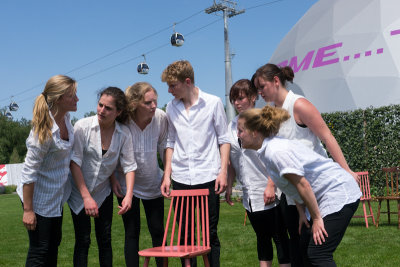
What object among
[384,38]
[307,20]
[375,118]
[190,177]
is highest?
[307,20]

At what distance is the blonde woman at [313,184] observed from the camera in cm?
282

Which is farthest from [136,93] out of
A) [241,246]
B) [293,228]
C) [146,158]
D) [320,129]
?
[241,246]

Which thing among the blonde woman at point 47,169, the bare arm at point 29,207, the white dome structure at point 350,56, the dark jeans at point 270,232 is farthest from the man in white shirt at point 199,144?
the white dome structure at point 350,56

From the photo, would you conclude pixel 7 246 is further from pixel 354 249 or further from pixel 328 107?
pixel 328 107

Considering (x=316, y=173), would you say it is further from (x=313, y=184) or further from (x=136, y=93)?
(x=136, y=93)

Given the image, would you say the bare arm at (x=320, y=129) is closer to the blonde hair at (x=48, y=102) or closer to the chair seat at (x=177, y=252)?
the chair seat at (x=177, y=252)

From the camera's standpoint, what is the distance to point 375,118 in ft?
44.3

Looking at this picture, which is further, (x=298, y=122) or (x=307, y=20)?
(x=307, y=20)

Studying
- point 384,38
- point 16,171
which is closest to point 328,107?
point 384,38

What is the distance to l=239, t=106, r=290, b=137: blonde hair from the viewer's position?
120 inches

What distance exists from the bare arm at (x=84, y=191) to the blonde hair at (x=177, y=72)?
3.45 ft

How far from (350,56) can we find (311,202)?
15973mm

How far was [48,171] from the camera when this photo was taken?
3.57 m

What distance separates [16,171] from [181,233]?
37560 millimetres
